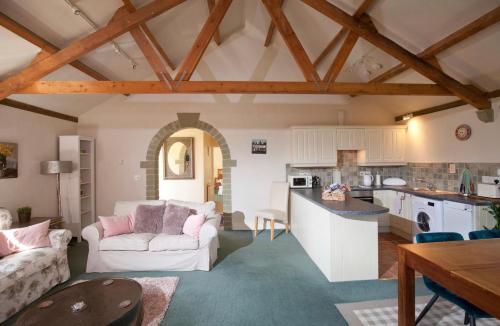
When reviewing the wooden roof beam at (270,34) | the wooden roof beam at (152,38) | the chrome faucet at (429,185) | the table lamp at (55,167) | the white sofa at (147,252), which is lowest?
the white sofa at (147,252)

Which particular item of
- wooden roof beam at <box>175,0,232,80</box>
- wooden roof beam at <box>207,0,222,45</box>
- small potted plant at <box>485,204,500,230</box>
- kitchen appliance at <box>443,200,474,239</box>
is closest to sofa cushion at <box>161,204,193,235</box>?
wooden roof beam at <box>175,0,232,80</box>

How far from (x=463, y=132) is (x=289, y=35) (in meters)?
3.32

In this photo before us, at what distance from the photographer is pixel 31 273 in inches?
105

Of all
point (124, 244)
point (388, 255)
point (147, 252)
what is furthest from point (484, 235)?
point (124, 244)

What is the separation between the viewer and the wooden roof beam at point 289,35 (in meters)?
3.38

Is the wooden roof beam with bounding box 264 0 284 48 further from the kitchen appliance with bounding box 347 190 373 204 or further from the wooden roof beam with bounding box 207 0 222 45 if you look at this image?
the kitchen appliance with bounding box 347 190 373 204

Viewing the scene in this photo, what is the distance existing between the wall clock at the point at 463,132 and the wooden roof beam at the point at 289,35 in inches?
107

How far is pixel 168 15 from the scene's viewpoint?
12.8 ft

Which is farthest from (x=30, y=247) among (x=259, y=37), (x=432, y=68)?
(x=432, y=68)

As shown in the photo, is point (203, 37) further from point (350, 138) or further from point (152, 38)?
point (350, 138)

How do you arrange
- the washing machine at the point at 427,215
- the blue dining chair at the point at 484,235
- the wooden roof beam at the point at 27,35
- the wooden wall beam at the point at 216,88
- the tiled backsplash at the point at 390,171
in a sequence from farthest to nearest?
1. the tiled backsplash at the point at 390,171
2. the washing machine at the point at 427,215
3. the wooden wall beam at the point at 216,88
4. the wooden roof beam at the point at 27,35
5. the blue dining chair at the point at 484,235

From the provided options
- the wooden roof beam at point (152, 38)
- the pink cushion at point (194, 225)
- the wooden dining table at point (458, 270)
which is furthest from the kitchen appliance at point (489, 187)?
the wooden roof beam at point (152, 38)

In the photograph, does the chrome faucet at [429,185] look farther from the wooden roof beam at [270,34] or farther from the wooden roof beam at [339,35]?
the wooden roof beam at [270,34]

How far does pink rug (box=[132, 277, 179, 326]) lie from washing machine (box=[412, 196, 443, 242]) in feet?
12.9
